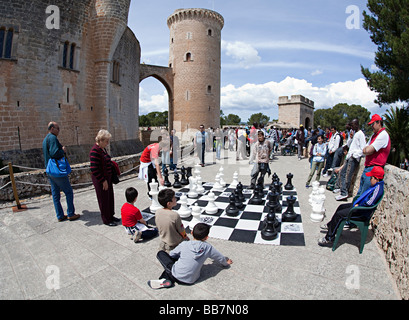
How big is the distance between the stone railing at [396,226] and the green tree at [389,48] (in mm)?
9093

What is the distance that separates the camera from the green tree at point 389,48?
9.59 m

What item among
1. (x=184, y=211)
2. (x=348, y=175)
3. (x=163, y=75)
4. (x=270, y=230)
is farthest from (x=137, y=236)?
(x=163, y=75)

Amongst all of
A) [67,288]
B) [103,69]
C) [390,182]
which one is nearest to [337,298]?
[390,182]

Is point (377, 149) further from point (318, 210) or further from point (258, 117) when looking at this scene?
point (258, 117)

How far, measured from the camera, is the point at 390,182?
307cm

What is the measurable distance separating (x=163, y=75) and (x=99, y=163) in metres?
23.8

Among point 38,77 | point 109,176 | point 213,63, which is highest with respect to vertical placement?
point 213,63

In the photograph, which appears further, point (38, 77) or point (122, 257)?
point (38, 77)

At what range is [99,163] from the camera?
3.85 meters

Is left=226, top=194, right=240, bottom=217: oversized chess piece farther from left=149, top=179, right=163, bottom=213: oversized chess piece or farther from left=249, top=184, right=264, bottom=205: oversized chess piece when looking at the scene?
left=149, top=179, right=163, bottom=213: oversized chess piece

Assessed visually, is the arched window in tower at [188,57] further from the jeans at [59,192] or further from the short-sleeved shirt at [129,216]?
the short-sleeved shirt at [129,216]
